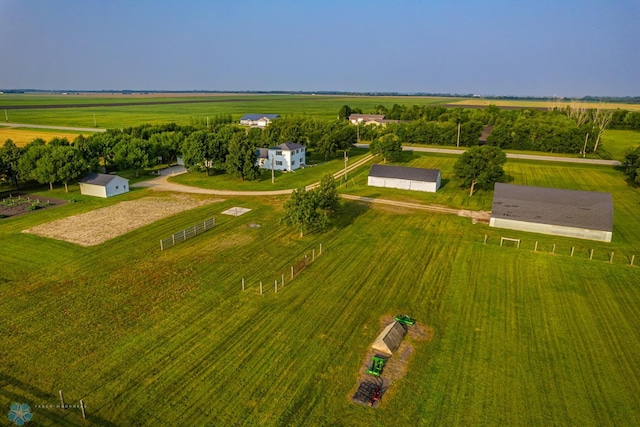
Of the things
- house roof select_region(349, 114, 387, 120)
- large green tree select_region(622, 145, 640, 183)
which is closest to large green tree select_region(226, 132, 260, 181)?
large green tree select_region(622, 145, 640, 183)

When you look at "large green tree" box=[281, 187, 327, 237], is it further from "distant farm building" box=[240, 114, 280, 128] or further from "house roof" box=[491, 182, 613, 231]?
"distant farm building" box=[240, 114, 280, 128]

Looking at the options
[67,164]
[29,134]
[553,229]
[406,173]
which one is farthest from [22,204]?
[29,134]

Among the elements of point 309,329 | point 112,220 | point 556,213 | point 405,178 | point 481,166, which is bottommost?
point 309,329

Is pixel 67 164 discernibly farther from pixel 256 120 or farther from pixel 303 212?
pixel 256 120

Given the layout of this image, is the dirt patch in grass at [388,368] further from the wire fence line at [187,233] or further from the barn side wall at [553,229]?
the barn side wall at [553,229]

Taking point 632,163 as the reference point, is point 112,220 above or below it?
below

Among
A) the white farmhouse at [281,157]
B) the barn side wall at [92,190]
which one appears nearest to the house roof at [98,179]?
the barn side wall at [92,190]
